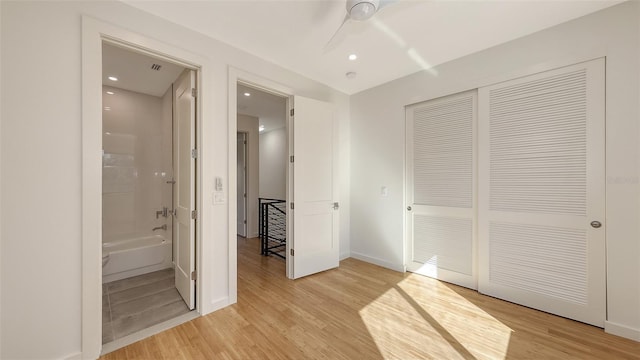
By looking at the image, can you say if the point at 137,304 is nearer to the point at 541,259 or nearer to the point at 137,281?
the point at 137,281

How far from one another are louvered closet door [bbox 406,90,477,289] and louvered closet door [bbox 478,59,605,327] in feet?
0.52

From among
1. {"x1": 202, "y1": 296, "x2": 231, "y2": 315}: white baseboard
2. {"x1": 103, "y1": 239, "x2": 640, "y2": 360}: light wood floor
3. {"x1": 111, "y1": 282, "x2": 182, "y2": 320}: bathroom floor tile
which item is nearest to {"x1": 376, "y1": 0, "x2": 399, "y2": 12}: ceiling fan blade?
{"x1": 103, "y1": 239, "x2": 640, "y2": 360}: light wood floor

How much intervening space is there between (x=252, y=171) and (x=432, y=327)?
179 inches

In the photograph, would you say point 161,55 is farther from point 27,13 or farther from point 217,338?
point 217,338

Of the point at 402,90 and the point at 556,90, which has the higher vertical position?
the point at 402,90

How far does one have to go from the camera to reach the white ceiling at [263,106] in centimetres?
402

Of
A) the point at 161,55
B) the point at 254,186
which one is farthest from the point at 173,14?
the point at 254,186

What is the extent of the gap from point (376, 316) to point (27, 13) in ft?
11.3

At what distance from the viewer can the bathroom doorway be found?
7.80 ft

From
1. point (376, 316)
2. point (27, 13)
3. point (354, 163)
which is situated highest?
point (27, 13)

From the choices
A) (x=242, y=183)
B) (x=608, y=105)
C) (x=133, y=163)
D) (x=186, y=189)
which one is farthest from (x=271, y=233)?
(x=608, y=105)

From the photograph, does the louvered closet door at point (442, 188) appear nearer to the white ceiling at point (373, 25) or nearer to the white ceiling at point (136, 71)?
the white ceiling at point (373, 25)

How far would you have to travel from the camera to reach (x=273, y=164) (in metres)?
6.78

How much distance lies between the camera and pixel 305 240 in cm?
326
